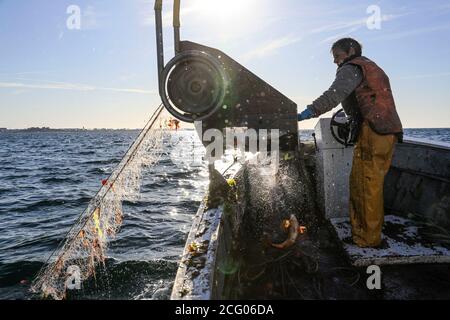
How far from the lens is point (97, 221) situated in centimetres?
554

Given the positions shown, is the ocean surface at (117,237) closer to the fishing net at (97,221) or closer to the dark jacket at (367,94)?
the fishing net at (97,221)

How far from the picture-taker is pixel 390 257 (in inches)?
139

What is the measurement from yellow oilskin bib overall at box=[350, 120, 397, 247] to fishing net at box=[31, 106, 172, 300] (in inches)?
95.5

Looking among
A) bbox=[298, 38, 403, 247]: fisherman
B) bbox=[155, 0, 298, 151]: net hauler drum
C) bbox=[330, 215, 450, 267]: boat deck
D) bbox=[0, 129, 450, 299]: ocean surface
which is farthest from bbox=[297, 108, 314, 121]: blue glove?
bbox=[0, 129, 450, 299]: ocean surface

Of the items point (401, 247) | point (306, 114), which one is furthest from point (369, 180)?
point (306, 114)

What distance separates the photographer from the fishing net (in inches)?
180

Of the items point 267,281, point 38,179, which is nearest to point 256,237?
point 267,281

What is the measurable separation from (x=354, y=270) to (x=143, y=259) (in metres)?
5.64

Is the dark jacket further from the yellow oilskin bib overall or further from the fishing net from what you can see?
the fishing net

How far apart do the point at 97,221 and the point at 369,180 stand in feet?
14.4

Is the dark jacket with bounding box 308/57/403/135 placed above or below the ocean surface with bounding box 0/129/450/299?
above
